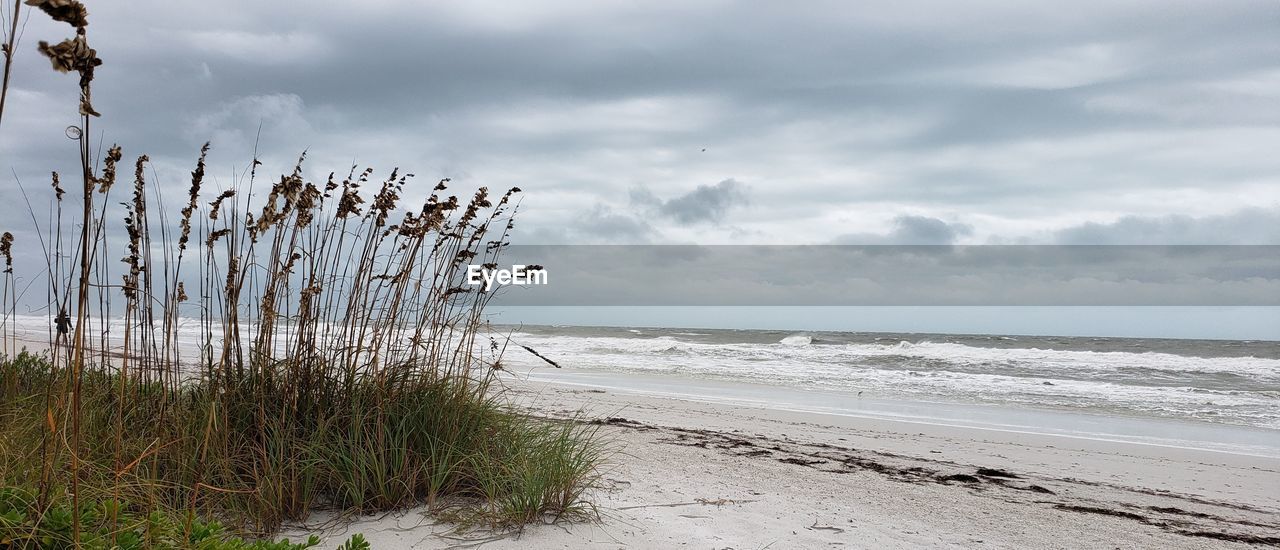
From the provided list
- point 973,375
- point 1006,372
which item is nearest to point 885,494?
point 973,375

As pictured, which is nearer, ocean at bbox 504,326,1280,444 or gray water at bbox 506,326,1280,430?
ocean at bbox 504,326,1280,444

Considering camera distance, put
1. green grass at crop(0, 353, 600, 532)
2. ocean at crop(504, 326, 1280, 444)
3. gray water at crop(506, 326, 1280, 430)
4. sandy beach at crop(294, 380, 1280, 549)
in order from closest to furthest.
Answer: green grass at crop(0, 353, 600, 532)
sandy beach at crop(294, 380, 1280, 549)
ocean at crop(504, 326, 1280, 444)
gray water at crop(506, 326, 1280, 430)

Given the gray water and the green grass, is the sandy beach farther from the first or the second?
the gray water

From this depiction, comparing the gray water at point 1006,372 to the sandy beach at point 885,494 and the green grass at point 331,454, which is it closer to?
the sandy beach at point 885,494

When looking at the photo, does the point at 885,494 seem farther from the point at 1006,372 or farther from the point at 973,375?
the point at 1006,372

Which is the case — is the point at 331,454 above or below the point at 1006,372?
above

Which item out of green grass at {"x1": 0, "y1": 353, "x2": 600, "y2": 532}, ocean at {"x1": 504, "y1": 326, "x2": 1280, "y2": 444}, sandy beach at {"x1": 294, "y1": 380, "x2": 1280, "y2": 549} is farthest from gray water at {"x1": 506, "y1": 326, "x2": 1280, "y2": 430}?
green grass at {"x1": 0, "y1": 353, "x2": 600, "y2": 532}

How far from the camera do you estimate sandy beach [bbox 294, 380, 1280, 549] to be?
388 cm

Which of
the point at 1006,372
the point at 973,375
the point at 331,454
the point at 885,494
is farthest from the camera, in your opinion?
the point at 1006,372

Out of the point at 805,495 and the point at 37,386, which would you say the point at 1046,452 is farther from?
the point at 37,386

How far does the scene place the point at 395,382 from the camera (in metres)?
4.25

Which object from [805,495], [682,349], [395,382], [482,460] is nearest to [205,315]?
[395,382]

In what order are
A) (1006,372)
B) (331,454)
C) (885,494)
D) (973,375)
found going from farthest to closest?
1. (1006,372)
2. (973,375)
3. (885,494)
4. (331,454)

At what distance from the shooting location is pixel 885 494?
5.25m
